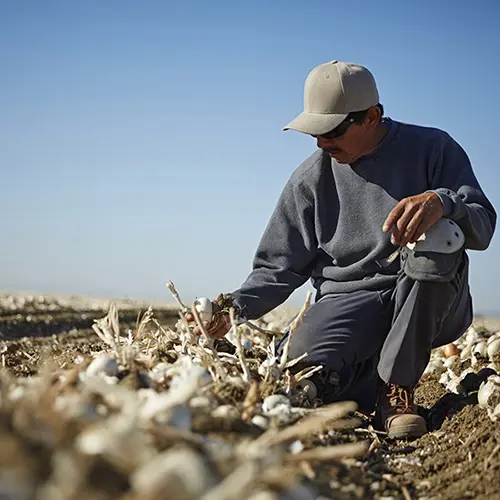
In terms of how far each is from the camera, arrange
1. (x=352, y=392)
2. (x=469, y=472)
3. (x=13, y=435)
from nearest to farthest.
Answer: (x=13, y=435) < (x=469, y=472) < (x=352, y=392)

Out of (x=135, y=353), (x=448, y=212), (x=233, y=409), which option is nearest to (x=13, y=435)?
(x=233, y=409)

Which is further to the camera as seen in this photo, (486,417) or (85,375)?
(486,417)

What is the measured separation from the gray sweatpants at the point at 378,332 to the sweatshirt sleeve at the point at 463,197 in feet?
0.55

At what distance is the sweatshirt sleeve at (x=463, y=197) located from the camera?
320 cm

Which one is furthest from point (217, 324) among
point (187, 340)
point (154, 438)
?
point (154, 438)

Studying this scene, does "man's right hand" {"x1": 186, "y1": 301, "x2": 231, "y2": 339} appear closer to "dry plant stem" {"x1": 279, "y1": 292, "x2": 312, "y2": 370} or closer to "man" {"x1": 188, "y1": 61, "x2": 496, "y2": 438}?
"man" {"x1": 188, "y1": 61, "x2": 496, "y2": 438}

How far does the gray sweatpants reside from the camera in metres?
3.35

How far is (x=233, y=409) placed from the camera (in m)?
2.28

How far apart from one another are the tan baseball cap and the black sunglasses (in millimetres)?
41

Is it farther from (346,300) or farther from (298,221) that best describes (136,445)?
(298,221)

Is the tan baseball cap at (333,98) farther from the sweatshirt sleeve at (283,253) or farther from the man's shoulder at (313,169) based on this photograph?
the sweatshirt sleeve at (283,253)

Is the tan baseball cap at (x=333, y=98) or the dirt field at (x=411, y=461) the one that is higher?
the tan baseball cap at (x=333, y=98)

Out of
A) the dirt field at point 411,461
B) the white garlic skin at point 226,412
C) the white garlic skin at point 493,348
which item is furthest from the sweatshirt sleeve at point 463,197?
the white garlic skin at point 493,348

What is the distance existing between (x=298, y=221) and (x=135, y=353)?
139 centimetres
